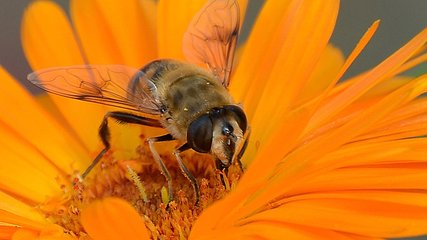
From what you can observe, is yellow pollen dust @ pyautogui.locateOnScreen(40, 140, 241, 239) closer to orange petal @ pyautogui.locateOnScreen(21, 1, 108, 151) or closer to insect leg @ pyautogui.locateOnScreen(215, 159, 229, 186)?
insect leg @ pyautogui.locateOnScreen(215, 159, 229, 186)

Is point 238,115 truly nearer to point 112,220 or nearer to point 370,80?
point 370,80

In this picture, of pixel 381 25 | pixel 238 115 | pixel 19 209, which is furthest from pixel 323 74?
pixel 381 25

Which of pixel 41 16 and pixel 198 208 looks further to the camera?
pixel 41 16

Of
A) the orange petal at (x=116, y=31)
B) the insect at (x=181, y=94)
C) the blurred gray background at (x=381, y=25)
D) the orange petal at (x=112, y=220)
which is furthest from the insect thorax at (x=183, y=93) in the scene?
the blurred gray background at (x=381, y=25)

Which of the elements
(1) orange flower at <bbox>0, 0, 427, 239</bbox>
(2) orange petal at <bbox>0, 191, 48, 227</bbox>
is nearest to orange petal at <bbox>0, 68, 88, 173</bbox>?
(1) orange flower at <bbox>0, 0, 427, 239</bbox>

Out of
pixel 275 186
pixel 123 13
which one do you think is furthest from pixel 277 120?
pixel 275 186

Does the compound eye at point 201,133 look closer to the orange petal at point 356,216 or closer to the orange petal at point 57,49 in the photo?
the orange petal at point 356,216

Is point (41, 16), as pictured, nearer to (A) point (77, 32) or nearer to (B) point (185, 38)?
(A) point (77, 32)
